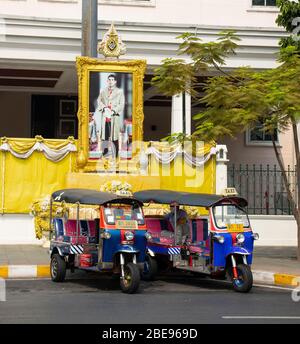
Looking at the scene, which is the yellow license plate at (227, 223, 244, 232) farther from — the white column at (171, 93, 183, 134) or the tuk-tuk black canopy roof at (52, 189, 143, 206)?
the white column at (171, 93, 183, 134)

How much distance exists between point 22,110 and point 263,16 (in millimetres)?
10244

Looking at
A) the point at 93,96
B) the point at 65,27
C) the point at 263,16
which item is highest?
the point at 263,16

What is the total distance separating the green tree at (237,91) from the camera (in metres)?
14.9

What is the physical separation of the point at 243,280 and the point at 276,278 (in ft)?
5.46

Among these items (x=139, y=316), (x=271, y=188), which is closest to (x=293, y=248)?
(x=271, y=188)

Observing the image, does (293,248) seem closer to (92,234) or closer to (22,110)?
(92,234)

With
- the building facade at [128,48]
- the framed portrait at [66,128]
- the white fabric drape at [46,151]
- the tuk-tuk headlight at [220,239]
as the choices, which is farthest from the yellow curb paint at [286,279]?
the framed portrait at [66,128]

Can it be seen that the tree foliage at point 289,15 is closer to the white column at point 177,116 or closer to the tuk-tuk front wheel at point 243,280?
the white column at point 177,116

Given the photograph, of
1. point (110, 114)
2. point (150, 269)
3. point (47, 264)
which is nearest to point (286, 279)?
point (150, 269)

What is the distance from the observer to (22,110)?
2852cm

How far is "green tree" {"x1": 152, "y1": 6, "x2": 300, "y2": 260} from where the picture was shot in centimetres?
1489

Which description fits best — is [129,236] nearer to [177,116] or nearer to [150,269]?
[150,269]

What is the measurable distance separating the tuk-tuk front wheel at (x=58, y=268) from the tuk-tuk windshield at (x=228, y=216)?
2.97 meters
